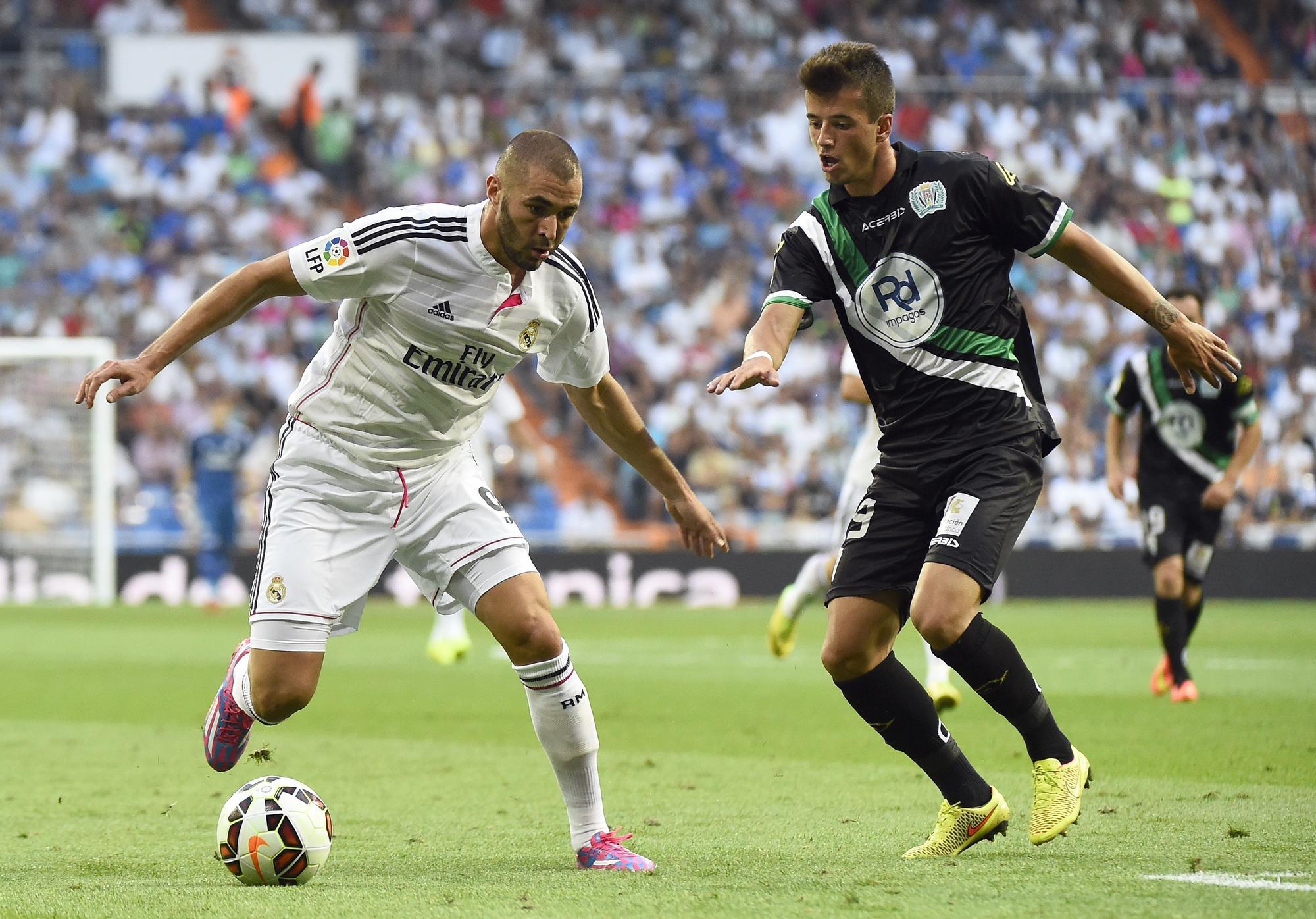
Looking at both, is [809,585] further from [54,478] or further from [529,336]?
[54,478]

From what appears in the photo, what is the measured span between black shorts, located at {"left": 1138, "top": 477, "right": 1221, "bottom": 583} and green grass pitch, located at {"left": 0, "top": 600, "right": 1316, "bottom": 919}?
3.06 ft

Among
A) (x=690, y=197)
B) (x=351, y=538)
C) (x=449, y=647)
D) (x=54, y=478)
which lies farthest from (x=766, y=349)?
(x=690, y=197)

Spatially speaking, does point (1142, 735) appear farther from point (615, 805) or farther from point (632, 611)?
point (632, 611)

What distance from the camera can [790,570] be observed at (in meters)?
21.3

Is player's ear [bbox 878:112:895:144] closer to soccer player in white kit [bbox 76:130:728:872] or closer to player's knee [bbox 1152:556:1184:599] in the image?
soccer player in white kit [bbox 76:130:728:872]

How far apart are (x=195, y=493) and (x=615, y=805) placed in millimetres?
13883

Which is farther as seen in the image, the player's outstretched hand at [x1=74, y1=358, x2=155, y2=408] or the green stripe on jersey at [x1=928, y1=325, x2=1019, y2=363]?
the green stripe on jersey at [x1=928, y1=325, x2=1019, y2=363]

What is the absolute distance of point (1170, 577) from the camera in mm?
10664

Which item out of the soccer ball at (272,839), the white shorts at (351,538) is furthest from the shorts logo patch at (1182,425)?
the soccer ball at (272,839)

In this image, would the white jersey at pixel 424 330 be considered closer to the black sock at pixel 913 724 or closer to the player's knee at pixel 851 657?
the player's knee at pixel 851 657

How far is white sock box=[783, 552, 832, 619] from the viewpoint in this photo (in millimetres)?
10688

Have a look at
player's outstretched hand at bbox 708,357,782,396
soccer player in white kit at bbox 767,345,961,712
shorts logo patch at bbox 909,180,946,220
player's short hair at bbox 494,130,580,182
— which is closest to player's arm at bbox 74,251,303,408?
player's short hair at bbox 494,130,580,182

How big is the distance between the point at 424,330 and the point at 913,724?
2.03 metres

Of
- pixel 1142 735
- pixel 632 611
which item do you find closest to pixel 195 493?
pixel 632 611
